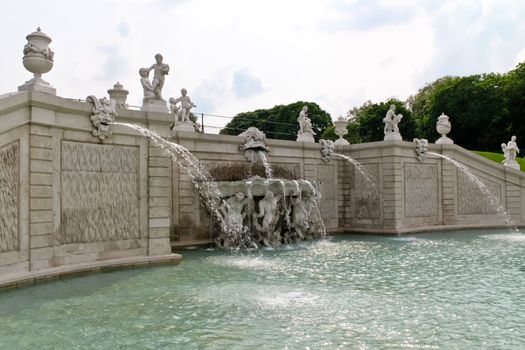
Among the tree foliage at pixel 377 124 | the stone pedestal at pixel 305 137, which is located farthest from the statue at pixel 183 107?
the tree foliage at pixel 377 124

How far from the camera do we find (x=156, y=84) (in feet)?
43.3

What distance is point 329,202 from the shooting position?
71.7ft

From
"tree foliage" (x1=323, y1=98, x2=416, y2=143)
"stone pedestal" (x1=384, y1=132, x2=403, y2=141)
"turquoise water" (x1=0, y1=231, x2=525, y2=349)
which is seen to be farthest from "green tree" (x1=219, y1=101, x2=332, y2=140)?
"turquoise water" (x1=0, y1=231, x2=525, y2=349)

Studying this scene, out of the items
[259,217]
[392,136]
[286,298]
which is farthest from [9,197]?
[392,136]

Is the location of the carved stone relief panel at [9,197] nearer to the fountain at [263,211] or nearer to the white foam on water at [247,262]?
the white foam on water at [247,262]

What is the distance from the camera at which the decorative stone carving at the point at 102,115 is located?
11461 mm

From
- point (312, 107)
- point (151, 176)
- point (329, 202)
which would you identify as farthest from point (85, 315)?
point (312, 107)

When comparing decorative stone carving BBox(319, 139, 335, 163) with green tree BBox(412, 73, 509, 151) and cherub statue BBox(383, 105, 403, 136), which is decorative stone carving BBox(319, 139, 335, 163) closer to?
cherub statue BBox(383, 105, 403, 136)

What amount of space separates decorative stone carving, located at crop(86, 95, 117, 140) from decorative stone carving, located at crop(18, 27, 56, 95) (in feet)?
3.66

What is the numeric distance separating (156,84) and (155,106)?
0.63m

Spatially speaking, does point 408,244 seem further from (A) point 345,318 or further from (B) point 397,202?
(A) point 345,318

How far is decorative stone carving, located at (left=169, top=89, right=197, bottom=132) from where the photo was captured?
1778 centimetres

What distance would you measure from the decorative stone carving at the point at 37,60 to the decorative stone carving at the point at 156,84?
2.96 meters

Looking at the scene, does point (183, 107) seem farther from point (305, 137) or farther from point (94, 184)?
point (94, 184)
